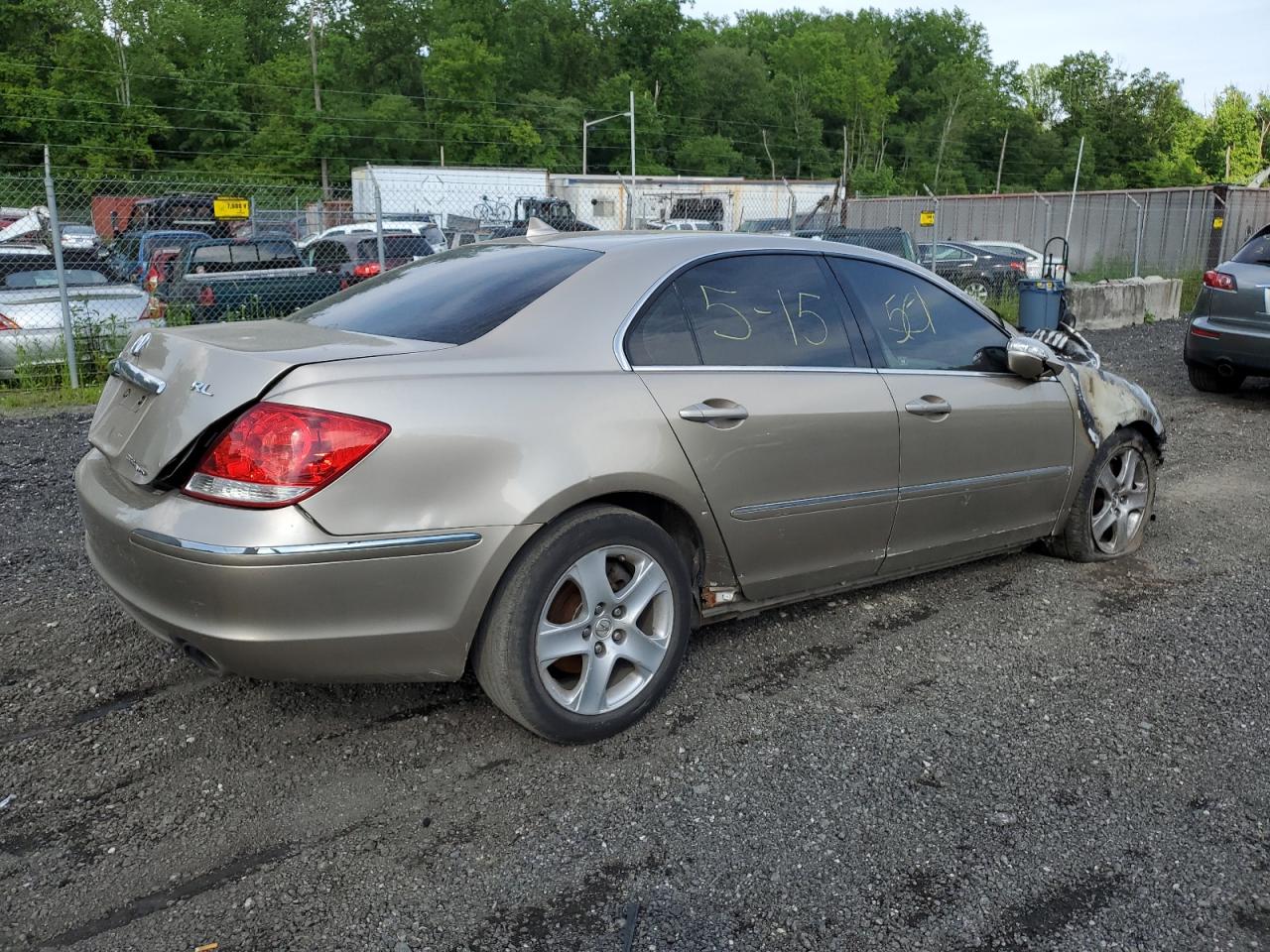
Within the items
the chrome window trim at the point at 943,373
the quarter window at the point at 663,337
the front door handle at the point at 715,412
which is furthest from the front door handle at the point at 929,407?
the quarter window at the point at 663,337

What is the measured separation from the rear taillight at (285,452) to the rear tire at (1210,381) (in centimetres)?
944

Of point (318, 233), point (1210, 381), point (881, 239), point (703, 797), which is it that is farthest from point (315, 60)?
point (703, 797)

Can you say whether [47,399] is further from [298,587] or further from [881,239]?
[881,239]

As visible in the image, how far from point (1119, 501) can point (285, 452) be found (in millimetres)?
3996

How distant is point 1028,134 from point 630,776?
332 ft

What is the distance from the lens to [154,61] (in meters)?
54.9

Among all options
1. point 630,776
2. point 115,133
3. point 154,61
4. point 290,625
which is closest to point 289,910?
point 290,625

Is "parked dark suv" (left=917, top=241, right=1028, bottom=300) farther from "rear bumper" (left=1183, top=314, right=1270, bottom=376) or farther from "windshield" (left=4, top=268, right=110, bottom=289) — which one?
"windshield" (left=4, top=268, right=110, bottom=289)

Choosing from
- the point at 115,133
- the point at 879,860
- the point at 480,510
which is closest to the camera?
the point at 879,860

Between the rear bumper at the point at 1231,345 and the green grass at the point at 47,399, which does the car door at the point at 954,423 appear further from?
the green grass at the point at 47,399

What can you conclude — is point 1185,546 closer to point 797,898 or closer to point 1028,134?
point 797,898

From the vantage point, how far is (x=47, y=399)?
29.7ft

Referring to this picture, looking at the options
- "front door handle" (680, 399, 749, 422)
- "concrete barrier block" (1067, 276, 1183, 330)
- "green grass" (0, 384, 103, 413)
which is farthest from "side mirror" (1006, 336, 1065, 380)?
"concrete barrier block" (1067, 276, 1183, 330)

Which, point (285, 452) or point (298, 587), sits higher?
point (285, 452)
